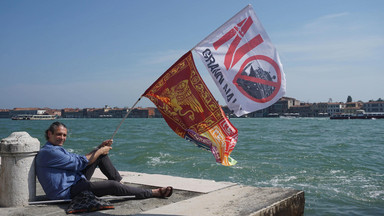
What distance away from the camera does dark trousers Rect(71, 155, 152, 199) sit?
15.0ft

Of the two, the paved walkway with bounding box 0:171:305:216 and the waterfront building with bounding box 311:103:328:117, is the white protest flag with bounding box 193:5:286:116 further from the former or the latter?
the waterfront building with bounding box 311:103:328:117

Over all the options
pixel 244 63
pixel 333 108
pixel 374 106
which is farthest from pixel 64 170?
pixel 374 106

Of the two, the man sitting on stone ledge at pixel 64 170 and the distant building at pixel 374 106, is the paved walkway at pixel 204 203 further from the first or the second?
the distant building at pixel 374 106

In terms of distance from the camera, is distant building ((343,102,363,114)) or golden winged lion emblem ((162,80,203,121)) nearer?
golden winged lion emblem ((162,80,203,121))

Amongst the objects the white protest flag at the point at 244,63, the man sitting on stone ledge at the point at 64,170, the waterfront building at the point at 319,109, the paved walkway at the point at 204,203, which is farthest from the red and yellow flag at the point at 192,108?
the waterfront building at the point at 319,109

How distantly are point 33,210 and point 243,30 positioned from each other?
10.7 feet

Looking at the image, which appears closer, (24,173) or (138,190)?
(24,173)

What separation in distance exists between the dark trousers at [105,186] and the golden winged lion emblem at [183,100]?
115cm

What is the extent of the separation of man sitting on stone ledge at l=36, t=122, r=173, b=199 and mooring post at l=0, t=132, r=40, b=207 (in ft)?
0.37

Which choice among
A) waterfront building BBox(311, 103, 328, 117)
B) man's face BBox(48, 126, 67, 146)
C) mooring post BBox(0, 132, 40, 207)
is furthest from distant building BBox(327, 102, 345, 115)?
mooring post BBox(0, 132, 40, 207)

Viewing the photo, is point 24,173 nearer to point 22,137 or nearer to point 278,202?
point 22,137

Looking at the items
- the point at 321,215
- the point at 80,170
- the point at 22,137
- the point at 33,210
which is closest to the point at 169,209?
the point at 80,170

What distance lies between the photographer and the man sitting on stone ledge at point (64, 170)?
14.5 feet

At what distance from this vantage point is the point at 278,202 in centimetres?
478
